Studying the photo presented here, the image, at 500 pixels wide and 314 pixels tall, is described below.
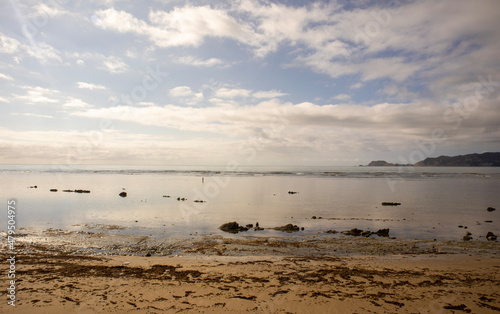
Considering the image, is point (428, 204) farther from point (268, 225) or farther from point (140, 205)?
point (140, 205)

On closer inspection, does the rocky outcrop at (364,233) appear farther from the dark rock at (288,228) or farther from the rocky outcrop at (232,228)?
the rocky outcrop at (232,228)

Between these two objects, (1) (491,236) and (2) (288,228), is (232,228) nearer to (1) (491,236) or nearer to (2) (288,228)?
(2) (288,228)

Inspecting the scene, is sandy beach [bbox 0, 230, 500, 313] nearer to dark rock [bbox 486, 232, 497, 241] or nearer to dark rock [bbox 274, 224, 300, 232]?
dark rock [bbox 486, 232, 497, 241]

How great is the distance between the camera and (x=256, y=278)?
10.5 meters

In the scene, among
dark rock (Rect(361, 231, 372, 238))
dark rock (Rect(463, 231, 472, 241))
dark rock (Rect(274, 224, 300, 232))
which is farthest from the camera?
dark rock (Rect(274, 224, 300, 232))

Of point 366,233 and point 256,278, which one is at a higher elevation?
point 256,278

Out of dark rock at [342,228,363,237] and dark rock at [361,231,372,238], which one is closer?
dark rock at [361,231,372,238]

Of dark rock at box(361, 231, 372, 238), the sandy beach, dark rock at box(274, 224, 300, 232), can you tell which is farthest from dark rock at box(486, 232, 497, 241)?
dark rock at box(274, 224, 300, 232)

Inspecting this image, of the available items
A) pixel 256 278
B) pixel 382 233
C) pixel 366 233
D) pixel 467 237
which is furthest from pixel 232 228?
pixel 467 237

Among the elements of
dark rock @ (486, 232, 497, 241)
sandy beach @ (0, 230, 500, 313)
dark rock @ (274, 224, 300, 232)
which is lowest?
Answer: dark rock @ (486, 232, 497, 241)

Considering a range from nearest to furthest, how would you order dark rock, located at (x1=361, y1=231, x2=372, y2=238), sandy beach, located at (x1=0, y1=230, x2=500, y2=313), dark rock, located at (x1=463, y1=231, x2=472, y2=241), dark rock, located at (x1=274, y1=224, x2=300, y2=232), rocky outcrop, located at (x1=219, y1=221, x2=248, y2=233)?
sandy beach, located at (x1=0, y1=230, x2=500, y2=313)
dark rock, located at (x1=463, y1=231, x2=472, y2=241)
dark rock, located at (x1=361, y1=231, x2=372, y2=238)
rocky outcrop, located at (x1=219, y1=221, x2=248, y2=233)
dark rock, located at (x1=274, y1=224, x2=300, y2=232)

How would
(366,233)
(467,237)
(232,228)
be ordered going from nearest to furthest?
(467,237), (366,233), (232,228)

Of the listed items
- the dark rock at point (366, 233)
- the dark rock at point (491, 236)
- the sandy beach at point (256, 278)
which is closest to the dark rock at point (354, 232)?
the dark rock at point (366, 233)

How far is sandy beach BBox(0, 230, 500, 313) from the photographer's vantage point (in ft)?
27.6
